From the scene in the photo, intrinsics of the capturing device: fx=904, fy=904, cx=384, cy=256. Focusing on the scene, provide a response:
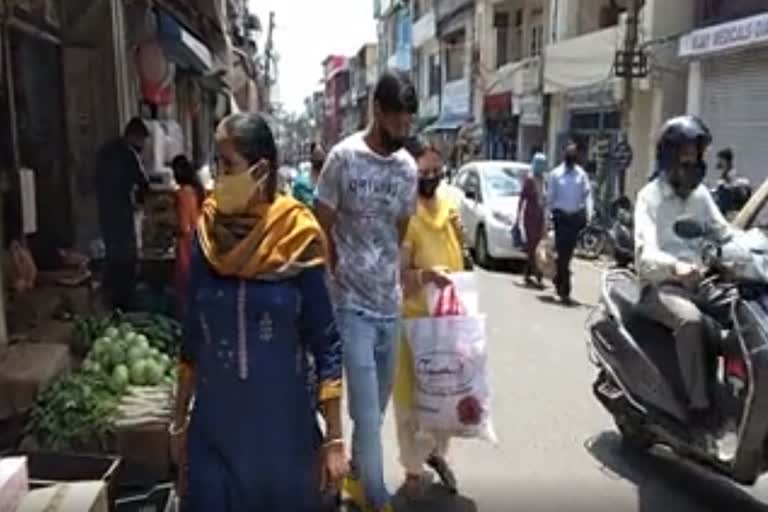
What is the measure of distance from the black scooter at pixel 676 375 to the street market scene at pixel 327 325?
0.01 meters

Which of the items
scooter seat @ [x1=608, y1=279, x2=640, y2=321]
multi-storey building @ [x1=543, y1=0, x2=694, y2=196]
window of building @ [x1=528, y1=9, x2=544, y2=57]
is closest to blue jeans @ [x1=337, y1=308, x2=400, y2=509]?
scooter seat @ [x1=608, y1=279, x2=640, y2=321]

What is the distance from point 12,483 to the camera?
2.76 metres

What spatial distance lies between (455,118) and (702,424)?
103ft

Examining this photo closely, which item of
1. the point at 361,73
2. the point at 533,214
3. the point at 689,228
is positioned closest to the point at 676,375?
the point at 689,228

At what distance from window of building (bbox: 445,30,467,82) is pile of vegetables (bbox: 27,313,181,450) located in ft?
103

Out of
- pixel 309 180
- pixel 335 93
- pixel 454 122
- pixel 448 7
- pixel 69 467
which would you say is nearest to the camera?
pixel 69 467

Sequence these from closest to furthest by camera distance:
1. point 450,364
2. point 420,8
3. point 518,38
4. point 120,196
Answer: point 450,364 → point 120,196 → point 518,38 → point 420,8

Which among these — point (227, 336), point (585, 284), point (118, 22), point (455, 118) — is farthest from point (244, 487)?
point (455, 118)

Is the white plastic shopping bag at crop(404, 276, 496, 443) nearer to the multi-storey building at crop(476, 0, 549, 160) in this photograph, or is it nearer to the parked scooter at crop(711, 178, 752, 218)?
the parked scooter at crop(711, 178, 752, 218)

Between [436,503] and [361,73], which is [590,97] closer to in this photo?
[436,503]

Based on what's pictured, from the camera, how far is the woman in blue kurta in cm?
246

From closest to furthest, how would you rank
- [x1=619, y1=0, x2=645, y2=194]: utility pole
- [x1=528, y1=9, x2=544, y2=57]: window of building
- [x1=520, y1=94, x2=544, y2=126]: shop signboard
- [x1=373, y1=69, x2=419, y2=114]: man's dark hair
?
1. [x1=373, y1=69, x2=419, y2=114]: man's dark hair
2. [x1=619, y1=0, x2=645, y2=194]: utility pole
3. [x1=520, y1=94, x2=544, y2=126]: shop signboard
4. [x1=528, y1=9, x2=544, y2=57]: window of building

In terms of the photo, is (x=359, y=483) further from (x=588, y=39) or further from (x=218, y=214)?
(x=588, y=39)

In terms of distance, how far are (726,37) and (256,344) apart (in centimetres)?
1341
